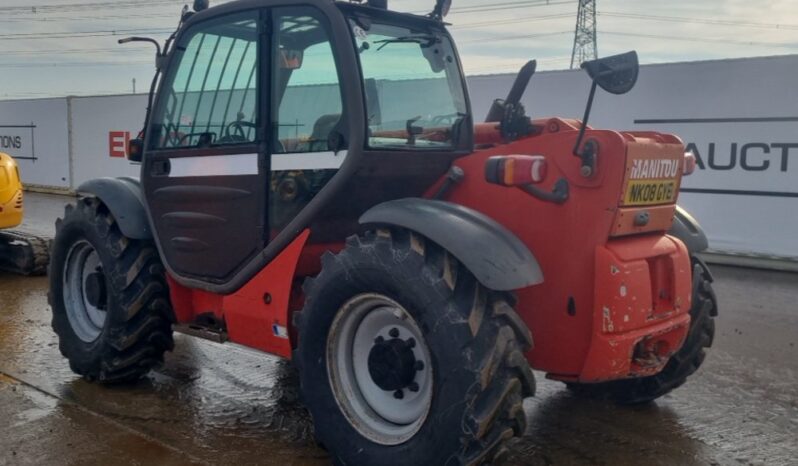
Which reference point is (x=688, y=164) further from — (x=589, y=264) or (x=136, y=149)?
(x=136, y=149)

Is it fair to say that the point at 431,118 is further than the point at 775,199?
No

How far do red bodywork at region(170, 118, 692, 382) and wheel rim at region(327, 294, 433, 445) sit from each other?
0.44 metres

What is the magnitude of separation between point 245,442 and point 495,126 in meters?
2.32

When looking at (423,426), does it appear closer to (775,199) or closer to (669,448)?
(669,448)

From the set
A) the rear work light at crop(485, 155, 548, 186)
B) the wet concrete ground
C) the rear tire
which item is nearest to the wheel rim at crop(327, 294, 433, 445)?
the wet concrete ground

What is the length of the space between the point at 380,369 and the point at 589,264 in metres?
1.07

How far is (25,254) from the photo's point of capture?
8727 mm

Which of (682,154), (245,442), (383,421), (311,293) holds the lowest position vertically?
(245,442)

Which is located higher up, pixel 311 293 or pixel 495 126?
pixel 495 126

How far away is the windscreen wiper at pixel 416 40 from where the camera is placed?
4.24 m

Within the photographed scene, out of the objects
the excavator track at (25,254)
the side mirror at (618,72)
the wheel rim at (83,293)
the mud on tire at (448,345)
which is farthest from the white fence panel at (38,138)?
the side mirror at (618,72)

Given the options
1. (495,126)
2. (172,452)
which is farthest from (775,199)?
(172,452)

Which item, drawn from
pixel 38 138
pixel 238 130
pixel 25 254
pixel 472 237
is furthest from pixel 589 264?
pixel 38 138

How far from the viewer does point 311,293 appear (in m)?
3.75
